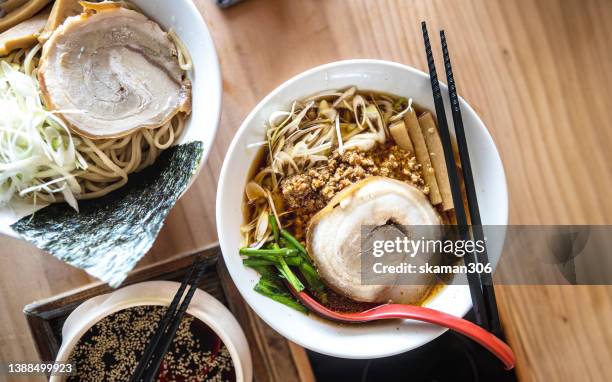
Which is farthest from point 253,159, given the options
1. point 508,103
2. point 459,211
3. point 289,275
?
point 508,103

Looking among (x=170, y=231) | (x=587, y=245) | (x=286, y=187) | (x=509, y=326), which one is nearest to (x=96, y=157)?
(x=170, y=231)

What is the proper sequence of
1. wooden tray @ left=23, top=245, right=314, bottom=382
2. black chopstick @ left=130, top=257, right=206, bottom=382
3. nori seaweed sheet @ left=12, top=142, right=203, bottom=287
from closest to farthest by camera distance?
nori seaweed sheet @ left=12, top=142, right=203, bottom=287 < black chopstick @ left=130, top=257, right=206, bottom=382 < wooden tray @ left=23, top=245, right=314, bottom=382

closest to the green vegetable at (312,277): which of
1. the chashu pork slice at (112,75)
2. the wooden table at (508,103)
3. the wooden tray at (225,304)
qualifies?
the wooden tray at (225,304)

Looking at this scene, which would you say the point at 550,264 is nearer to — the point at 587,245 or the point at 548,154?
the point at 587,245

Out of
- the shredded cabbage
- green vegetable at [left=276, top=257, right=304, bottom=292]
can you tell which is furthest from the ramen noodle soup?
green vegetable at [left=276, top=257, right=304, bottom=292]

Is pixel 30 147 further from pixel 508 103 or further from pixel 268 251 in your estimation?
pixel 508 103

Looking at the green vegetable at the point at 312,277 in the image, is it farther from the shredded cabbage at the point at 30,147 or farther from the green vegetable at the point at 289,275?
the shredded cabbage at the point at 30,147

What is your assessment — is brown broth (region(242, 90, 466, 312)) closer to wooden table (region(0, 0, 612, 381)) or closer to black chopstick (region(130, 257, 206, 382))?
wooden table (region(0, 0, 612, 381))
